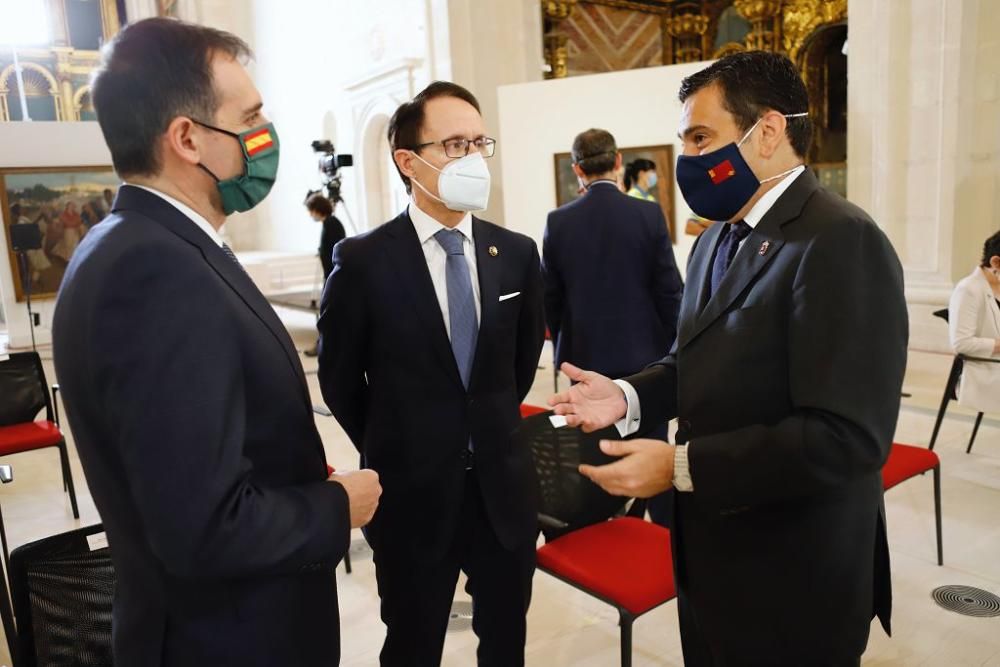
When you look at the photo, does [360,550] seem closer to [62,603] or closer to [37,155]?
[62,603]

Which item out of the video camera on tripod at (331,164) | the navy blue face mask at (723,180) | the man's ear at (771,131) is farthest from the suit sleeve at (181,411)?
the video camera on tripod at (331,164)

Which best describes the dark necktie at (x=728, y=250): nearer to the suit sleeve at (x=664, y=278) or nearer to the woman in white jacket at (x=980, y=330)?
the suit sleeve at (x=664, y=278)

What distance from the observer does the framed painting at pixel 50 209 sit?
10.0m

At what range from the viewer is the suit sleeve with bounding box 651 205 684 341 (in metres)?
3.95

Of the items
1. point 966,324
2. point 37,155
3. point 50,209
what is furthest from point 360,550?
point 37,155

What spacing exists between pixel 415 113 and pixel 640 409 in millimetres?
1119

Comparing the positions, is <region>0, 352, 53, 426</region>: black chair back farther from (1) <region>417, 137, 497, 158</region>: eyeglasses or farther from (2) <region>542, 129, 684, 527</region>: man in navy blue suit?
(1) <region>417, 137, 497, 158</region>: eyeglasses

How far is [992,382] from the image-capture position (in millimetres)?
4273

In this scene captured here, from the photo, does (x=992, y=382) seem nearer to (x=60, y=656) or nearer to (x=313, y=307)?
(x=60, y=656)

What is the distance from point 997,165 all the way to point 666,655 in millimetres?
5848

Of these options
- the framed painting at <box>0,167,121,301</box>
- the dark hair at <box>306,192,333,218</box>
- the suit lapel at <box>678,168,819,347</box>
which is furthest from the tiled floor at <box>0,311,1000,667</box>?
the framed painting at <box>0,167,121,301</box>

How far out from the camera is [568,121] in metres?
7.64

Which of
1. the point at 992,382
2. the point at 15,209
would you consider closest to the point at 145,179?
the point at 992,382

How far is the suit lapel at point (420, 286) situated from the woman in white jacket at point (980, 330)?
3476 mm
